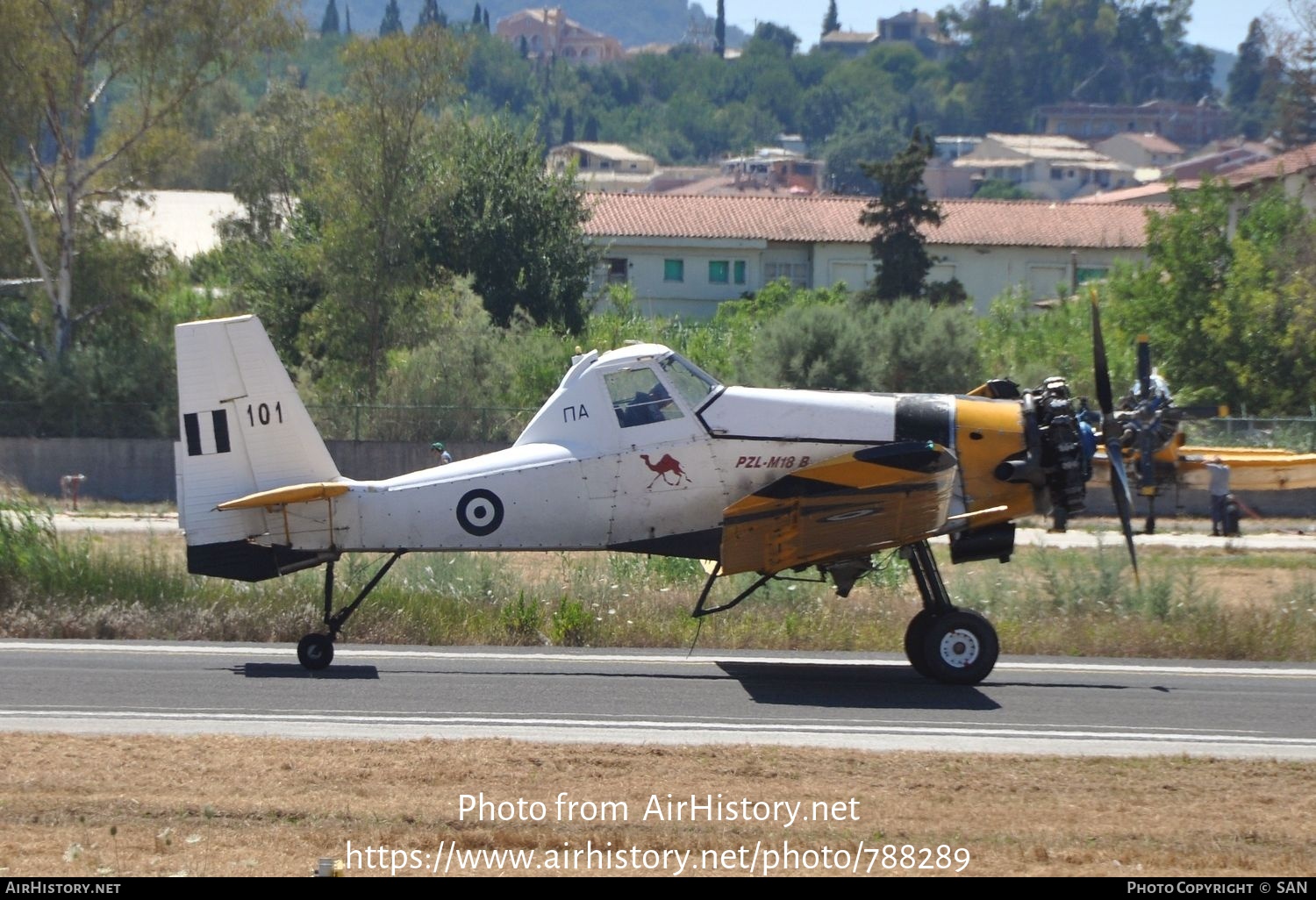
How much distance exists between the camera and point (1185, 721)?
41.1 ft

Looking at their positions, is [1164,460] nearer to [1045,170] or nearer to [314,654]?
[314,654]

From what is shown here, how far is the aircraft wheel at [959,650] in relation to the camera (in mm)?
13805

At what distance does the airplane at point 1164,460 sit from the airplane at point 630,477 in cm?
34

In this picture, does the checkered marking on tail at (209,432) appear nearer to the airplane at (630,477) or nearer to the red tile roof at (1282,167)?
the airplane at (630,477)

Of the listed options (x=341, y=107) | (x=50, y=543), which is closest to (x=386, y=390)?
(x=341, y=107)

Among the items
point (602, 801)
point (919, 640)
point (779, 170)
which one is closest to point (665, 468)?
point (919, 640)

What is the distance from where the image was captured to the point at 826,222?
229 ft

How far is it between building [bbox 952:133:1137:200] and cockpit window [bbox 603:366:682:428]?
6568 inches

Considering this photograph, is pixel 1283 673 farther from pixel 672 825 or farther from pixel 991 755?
pixel 672 825

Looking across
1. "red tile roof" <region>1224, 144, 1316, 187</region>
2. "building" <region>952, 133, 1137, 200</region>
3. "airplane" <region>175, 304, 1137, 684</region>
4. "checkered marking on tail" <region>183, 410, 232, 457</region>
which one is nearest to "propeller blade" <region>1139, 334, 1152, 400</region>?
"airplane" <region>175, 304, 1137, 684</region>

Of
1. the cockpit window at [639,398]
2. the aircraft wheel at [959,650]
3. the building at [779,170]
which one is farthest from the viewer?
the building at [779,170]

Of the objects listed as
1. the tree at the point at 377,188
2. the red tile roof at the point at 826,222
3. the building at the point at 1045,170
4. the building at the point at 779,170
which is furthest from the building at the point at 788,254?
the building at the point at 1045,170

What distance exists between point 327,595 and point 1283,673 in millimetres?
9253
